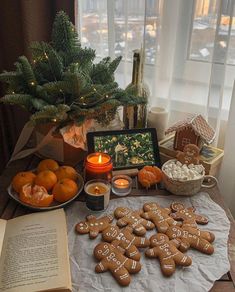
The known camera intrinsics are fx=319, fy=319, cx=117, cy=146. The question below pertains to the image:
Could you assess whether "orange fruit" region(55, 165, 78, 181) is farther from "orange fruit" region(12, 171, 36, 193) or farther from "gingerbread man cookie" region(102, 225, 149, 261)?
"gingerbread man cookie" region(102, 225, 149, 261)

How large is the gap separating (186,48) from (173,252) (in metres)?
0.70

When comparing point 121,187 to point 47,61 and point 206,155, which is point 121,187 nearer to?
point 206,155

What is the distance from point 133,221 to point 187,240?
0.45 ft

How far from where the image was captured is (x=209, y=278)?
646mm

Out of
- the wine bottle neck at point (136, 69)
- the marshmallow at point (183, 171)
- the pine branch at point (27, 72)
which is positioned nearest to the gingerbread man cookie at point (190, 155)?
the marshmallow at point (183, 171)

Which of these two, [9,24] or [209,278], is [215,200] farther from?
[9,24]

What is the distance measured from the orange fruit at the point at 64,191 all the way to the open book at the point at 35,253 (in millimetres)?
47

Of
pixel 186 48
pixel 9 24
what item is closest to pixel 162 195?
pixel 186 48

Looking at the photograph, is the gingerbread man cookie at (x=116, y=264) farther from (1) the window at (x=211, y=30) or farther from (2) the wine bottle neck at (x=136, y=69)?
(1) the window at (x=211, y=30)

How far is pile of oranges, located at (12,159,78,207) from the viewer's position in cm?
82

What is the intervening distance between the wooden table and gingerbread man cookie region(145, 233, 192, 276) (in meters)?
0.08

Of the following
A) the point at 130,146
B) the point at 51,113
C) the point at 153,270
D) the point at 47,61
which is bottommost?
the point at 153,270

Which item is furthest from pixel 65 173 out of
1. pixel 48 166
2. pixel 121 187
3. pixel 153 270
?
pixel 153 270

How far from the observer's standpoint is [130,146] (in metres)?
1.00
